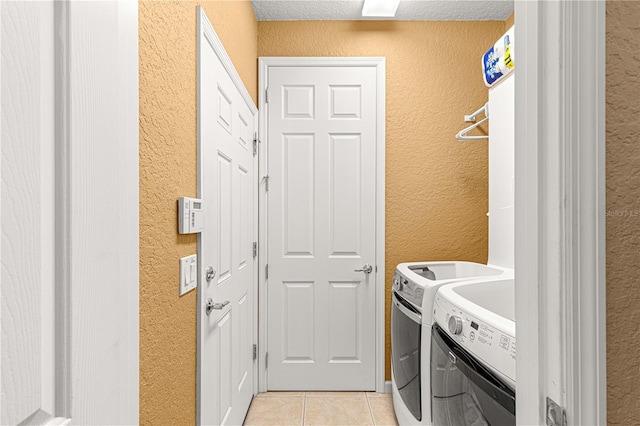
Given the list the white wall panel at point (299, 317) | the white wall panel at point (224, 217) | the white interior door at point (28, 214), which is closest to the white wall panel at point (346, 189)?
the white wall panel at point (299, 317)

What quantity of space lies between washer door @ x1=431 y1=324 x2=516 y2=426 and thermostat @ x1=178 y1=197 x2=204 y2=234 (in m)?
0.98

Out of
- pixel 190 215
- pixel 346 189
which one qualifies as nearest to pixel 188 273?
pixel 190 215

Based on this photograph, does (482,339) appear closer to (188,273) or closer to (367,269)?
(188,273)

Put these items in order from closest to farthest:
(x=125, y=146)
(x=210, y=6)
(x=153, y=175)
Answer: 1. (x=125, y=146)
2. (x=153, y=175)
3. (x=210, y=6)

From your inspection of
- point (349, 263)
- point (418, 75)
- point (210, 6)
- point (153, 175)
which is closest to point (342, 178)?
point (349, 263)

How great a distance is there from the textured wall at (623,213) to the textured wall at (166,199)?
3.03 feet

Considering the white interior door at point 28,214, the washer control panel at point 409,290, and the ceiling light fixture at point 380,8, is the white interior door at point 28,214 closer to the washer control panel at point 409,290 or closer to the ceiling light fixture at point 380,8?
the washer control panel at point 409,290

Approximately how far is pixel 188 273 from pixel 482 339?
3.08 ft

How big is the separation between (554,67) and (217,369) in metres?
1.53

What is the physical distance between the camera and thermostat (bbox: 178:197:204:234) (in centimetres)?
113

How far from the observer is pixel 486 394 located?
3.50ft

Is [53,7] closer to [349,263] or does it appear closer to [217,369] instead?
[217,369]

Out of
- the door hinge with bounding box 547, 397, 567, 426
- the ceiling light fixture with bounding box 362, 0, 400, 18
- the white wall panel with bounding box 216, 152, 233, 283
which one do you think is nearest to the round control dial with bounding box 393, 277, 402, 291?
the white wall panel with bounding box 216, 152, 233, 283

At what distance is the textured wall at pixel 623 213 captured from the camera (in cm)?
52
